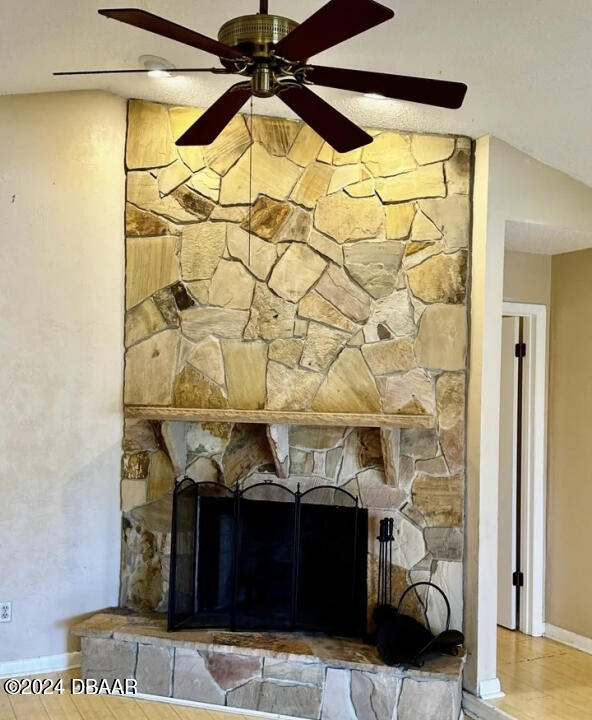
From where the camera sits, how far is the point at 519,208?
3529mm

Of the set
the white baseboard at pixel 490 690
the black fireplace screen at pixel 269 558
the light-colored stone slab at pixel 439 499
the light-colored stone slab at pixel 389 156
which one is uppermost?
the light-colored stone slab at pixel 389 156

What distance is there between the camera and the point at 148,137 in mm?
3639

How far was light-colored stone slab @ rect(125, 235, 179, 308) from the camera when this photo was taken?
3.63m

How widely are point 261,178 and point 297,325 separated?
32.3 inches

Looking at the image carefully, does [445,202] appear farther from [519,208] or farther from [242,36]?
[242,36]

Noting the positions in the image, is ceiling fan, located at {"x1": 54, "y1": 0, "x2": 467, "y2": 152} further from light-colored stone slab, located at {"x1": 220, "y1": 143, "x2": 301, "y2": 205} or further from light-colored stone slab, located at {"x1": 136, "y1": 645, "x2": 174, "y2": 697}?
light-colored stone slab, located at {"x1": 136, "y1": 645, "x2": 174, "y2": 697}

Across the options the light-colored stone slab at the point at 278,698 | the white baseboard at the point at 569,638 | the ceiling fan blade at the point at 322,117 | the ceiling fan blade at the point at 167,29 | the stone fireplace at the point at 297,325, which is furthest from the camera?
the white baseboard at the point at 569,638

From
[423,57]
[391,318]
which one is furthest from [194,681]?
[423,57]

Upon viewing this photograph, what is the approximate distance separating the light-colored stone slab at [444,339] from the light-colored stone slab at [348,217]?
540mm

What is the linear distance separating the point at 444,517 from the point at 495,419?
0.57m

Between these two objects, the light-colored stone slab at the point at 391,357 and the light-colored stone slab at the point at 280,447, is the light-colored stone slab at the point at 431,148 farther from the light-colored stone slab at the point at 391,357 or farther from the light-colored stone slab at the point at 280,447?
the light-colored stone slab at the point at 280,447

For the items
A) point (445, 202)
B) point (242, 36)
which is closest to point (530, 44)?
point (445, 202)

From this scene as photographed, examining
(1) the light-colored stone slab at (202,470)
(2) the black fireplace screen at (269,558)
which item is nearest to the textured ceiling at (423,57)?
(1) the light-colored stone slab at (202,470)

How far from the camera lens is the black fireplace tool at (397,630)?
120 inches
